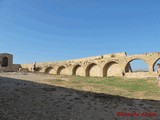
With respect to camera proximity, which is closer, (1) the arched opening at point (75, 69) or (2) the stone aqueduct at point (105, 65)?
(2) the stone aqueduct at point (105, 65)

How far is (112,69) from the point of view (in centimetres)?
3428

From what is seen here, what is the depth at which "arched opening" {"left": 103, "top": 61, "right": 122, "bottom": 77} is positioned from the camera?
33.0 m

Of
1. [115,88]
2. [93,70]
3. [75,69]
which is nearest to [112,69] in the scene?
[93,70]

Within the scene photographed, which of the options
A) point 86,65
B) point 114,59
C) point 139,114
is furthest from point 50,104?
point 86,65

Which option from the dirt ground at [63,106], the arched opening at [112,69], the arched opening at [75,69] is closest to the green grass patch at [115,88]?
the dirt ground at [63,106]

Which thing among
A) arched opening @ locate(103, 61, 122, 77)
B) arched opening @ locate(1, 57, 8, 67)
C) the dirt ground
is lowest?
the dirt ground

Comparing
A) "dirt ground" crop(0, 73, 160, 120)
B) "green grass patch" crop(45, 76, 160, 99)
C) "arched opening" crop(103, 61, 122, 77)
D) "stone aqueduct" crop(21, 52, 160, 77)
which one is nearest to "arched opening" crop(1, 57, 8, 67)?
"stone aqueduct" crop(21, 52, 160, 77)

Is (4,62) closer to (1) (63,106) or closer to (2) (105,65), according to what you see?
(2) (105,65)

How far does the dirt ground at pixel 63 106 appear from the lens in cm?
784

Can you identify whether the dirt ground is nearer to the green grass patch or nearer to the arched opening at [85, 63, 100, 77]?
the green grass patch

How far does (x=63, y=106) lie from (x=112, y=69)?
25.7m

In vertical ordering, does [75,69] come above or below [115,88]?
above

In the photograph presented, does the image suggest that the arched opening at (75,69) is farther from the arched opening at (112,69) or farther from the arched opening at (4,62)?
the arched opening at (4,62)

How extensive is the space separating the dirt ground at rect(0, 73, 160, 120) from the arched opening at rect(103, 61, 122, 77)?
69.6 ft
